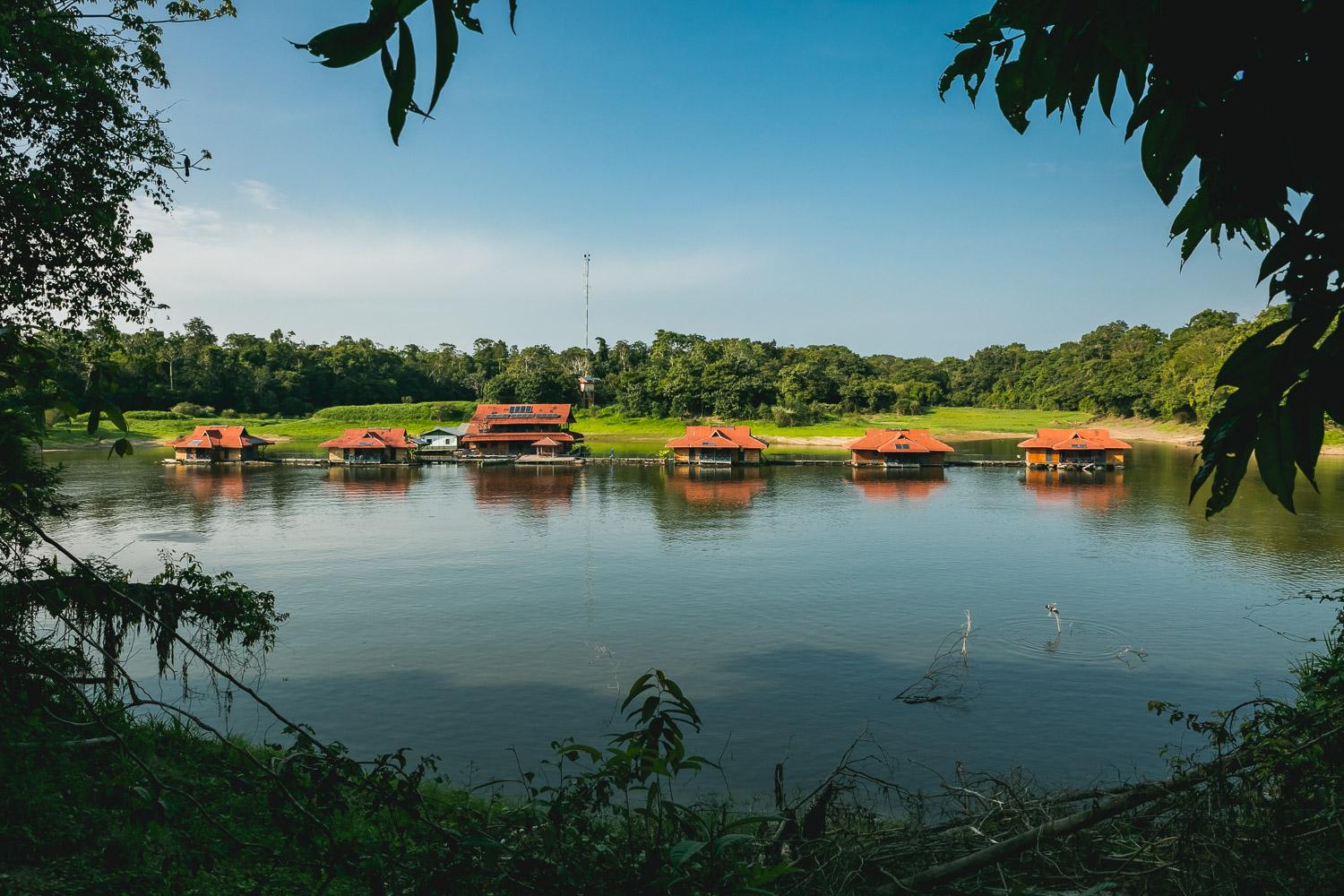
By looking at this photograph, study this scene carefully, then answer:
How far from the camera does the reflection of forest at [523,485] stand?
3797cm

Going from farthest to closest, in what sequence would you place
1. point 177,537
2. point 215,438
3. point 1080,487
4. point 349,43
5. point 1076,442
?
point 215,438
point 1076,442
point 1080,487
point 177,537
point 349,43

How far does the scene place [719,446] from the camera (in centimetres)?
5244

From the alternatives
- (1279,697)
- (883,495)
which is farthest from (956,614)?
(883,495)

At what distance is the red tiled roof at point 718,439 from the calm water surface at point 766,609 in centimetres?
1384

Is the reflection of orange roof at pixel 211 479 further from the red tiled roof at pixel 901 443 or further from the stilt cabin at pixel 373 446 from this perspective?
the red tiled roof at pixel 901 443

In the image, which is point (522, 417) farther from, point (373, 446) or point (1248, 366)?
point (1248, 366)

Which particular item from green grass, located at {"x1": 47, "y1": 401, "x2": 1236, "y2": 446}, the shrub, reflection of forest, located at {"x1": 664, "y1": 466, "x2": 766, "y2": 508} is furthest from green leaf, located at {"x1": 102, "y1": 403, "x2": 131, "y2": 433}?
the shrub

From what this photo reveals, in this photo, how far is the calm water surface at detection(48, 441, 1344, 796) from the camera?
1198cm

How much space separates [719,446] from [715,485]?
8.79m

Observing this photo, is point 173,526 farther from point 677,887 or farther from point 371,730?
point 677,887

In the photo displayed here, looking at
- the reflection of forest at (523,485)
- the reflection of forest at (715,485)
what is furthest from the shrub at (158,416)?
the reflection of forest at (715,485)

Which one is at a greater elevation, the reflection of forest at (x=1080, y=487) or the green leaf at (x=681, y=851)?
the green leaf at (x=681, y=851)

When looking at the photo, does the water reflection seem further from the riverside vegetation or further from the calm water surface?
the riverside vegetation

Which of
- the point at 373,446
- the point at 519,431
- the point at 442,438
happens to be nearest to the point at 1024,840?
the point at 373,446
